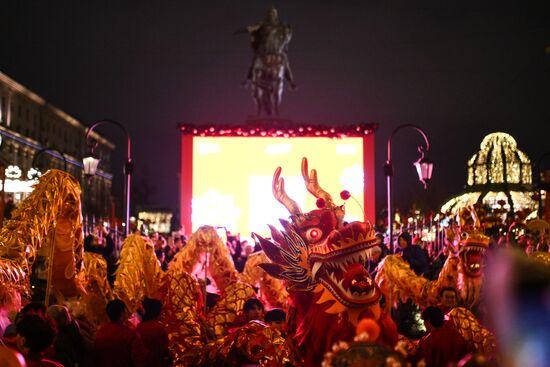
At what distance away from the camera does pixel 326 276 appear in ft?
18.6

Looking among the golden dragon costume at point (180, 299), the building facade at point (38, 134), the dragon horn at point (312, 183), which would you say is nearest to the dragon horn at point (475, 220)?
the dragon horn at point (312, 183)

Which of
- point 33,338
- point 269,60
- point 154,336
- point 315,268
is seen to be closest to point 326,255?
point 315,268

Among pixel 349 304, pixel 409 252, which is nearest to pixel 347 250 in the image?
pixel 349 304

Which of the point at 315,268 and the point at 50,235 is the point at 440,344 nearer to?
the point at 315,268

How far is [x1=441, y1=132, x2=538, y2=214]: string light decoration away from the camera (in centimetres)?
2672

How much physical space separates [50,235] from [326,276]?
7.69 feet

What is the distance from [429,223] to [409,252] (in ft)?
8.30

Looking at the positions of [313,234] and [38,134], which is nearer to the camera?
[313,234]

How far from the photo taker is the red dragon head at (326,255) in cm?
554

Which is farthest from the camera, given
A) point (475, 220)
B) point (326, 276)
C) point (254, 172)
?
point (254, 172)

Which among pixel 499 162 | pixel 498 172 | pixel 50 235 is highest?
pixel 499 162

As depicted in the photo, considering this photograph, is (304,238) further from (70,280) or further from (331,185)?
(331,185)

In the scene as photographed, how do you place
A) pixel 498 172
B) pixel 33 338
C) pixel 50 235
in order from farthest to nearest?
pixel 498 172, pixel 50 235, pixel 33 338

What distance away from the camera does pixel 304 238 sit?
6.12 meters
